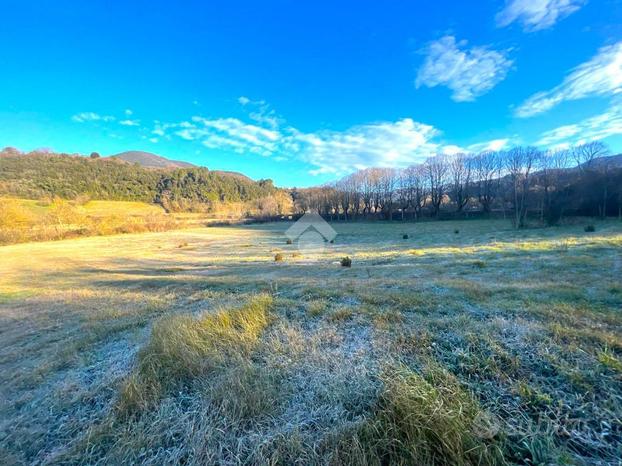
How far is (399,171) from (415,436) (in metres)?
68.7

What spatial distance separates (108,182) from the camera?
259ft

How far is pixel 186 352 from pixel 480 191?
65.1 meters

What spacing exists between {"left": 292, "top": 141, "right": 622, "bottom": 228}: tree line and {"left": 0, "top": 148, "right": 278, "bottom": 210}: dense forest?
42212mm

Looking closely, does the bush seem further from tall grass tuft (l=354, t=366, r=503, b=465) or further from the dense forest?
the dense forest

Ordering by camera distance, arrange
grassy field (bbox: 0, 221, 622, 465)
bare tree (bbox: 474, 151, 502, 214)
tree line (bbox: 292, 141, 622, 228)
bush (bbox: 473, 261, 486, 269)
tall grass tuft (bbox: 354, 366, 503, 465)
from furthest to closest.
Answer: bare tree (bbox: 474, 151, 502, 214)
tree line (bbox: 292, 141, 622, 228)
bush (bbox: 473, 261, 486, 269)
grassy field (bbox: 0, 221, 622, 465)
tall grass tuft (bbox: 354, 366, 503, 465)

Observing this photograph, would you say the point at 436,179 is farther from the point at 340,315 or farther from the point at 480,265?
the point at 340,315

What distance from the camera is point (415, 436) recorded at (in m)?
2.00

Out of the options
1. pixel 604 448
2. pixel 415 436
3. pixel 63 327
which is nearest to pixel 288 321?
pixel 415 436

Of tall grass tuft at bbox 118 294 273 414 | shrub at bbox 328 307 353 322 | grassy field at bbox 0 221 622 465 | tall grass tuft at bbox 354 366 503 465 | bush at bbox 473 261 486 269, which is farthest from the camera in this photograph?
bush at bbox 473 261 486 269

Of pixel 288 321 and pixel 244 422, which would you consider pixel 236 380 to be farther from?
pixel 288 321

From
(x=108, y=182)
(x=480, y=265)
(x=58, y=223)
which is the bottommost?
(x=480, y=265)

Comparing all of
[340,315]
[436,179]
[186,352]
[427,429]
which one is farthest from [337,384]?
[436,179]

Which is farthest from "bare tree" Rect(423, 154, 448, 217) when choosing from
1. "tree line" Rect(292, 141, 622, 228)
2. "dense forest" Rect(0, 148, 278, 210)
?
"dense forest" Rect(0, 148, 278, 210)

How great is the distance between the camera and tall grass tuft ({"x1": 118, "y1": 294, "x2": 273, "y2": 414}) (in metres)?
2.97
